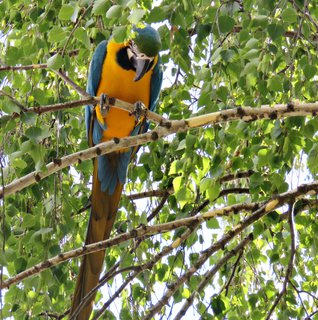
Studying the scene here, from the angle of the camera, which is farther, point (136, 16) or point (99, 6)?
point (99, 6)

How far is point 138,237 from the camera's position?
6.64ft

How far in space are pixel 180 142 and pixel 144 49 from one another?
33 centimetres

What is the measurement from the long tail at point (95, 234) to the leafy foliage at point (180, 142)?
0.05 metres

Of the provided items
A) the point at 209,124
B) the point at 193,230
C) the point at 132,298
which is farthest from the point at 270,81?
the point at 132,298

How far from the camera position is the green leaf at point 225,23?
164 centimetres

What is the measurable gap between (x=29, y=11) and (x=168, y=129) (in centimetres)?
70

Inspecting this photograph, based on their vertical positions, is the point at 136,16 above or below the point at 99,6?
below

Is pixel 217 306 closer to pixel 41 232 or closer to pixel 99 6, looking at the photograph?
pixel 41 232

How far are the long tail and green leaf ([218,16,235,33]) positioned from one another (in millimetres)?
933

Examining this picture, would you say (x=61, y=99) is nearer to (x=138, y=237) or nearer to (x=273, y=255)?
(x=138, y=237)

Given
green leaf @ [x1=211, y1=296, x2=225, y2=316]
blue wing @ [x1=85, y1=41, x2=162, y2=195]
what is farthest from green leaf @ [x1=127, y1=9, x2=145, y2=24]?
blue wing @ [x1=85, y1=41, x2=162, y2=195]

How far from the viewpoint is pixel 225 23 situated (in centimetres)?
165

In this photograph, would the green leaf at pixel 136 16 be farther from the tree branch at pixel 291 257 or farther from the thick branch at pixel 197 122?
the tree branch at pixel 291 257

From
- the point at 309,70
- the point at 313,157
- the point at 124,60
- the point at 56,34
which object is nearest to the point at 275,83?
the point at 309,70
